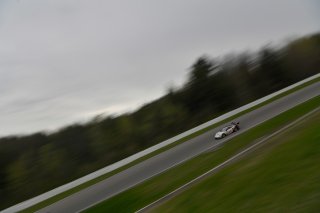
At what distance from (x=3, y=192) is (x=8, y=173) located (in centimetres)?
240

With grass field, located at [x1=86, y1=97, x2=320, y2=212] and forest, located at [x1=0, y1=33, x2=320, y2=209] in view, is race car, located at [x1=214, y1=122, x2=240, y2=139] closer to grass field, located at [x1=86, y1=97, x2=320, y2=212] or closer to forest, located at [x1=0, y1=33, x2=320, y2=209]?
grass field, located at [x1=86, y1=97, x2=320, y2=212]

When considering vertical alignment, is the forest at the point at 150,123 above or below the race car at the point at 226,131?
above

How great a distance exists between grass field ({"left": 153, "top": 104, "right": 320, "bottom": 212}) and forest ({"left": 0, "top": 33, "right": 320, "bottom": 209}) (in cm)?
2126

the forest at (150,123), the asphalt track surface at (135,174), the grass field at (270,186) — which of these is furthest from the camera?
the forest at (150,123)

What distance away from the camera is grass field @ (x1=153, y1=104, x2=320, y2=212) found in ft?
20.7

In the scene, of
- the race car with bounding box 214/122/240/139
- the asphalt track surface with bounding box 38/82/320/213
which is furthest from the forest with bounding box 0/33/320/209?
the race car with bounding box 214/122/240/139

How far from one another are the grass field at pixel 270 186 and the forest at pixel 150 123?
21264 mm

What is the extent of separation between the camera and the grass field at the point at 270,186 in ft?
20.7

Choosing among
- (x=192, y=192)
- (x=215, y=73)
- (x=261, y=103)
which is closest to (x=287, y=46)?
(x=215, y=73)

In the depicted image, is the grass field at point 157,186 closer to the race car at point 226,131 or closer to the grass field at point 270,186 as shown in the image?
the grass field at point 270,186

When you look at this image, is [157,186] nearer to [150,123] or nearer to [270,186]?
[270,186]

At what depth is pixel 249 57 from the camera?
5700cm

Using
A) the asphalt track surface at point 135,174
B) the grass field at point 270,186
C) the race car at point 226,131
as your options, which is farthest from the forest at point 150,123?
the grass field at point 270,186

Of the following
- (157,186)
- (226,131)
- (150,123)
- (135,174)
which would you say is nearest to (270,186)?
(157,186)
